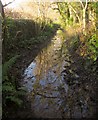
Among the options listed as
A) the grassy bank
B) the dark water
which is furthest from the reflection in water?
the grassy bank

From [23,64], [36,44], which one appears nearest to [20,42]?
[36,44]

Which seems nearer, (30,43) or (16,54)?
(16,54)

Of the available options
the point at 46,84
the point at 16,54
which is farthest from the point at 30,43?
the point at 46,84

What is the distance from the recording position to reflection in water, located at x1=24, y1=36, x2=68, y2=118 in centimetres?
659

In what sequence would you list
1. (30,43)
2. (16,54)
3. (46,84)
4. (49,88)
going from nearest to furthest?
(49,88), (46,84), (16,54), (30,43)

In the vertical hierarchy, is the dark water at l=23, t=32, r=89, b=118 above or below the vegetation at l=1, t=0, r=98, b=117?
below

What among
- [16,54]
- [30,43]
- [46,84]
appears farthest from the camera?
[30,43]

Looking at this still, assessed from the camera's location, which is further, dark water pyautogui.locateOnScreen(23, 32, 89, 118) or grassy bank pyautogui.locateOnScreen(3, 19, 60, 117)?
dark water pyautogui.locateOnScreen(23, 32, 89, 118)

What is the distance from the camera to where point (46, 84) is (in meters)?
8.45

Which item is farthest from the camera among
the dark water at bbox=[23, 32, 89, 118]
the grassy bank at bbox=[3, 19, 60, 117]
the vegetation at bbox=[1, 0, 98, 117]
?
the vegetation at bbox=[1, 0, 98, 117]

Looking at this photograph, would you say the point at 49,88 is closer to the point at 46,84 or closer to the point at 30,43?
the point at 46,84

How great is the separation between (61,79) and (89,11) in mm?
9787

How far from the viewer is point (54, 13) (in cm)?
2595

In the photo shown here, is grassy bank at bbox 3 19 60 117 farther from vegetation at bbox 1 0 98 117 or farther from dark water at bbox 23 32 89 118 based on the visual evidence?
dark water at bbox 23 32 89 118
